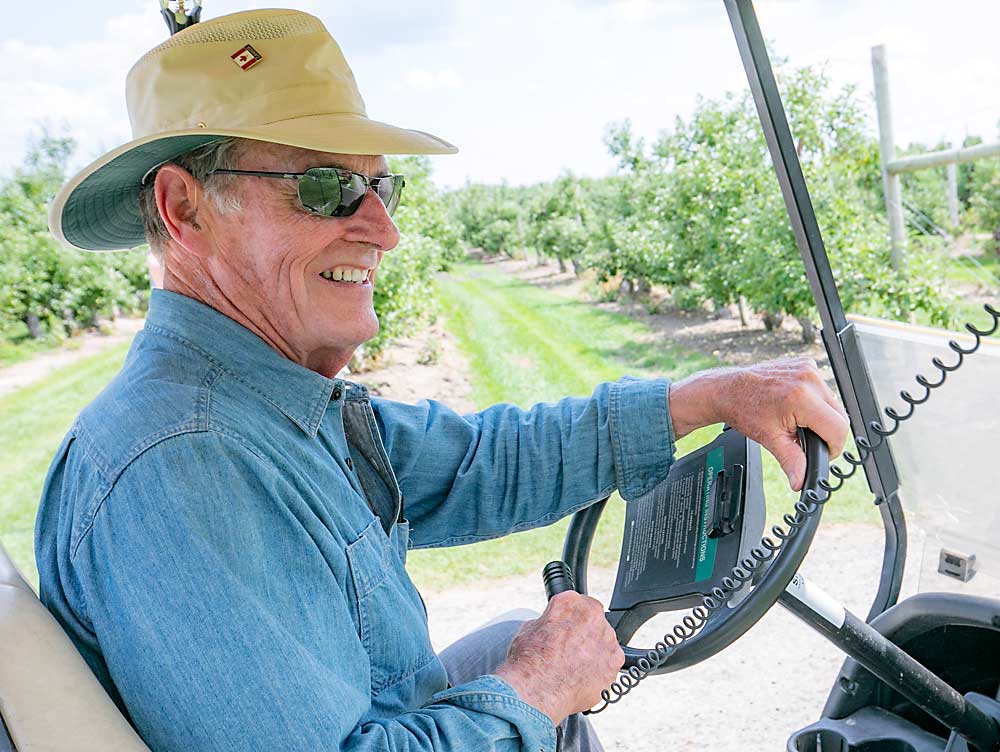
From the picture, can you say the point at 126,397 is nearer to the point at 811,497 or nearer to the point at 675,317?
the point at 811,497

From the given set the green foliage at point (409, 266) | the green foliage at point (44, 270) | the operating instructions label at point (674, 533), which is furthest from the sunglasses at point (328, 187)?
the green foliage at point (44, 270)

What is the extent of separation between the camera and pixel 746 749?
224cm

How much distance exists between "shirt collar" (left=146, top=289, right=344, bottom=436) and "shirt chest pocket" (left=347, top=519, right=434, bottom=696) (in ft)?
0.52

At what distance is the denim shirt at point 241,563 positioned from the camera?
86cm

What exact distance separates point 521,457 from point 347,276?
40cm

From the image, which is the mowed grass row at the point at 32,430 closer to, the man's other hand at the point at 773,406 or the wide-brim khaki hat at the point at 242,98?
the wide-brim khaki hat at the point at 242,98

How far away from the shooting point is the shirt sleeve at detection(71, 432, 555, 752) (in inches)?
33.7

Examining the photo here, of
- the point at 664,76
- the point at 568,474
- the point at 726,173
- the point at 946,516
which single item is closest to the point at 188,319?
the point at 568,474

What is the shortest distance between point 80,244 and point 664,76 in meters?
4.00

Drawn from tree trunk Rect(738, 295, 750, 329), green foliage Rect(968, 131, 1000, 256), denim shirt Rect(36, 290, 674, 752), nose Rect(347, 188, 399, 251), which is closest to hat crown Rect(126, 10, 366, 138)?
nose Rect(347, 188, 399, 251)

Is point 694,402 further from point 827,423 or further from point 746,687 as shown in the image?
point 746,687

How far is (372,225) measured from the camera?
4.19ft

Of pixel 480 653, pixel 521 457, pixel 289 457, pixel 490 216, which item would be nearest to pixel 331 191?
pixel 289 457

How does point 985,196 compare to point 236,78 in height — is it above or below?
below
